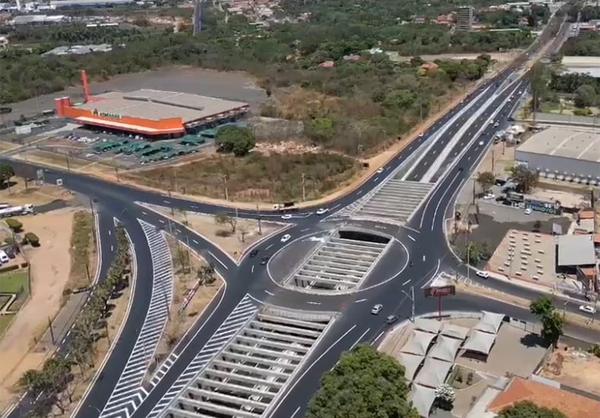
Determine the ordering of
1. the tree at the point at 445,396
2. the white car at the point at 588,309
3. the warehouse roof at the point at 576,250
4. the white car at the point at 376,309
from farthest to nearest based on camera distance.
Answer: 1. the warehouse roof at the point at 576,250
2. the white car at the point at 376,309
3. the white car at the point at 588,309
4. the tree at the point at 445,396

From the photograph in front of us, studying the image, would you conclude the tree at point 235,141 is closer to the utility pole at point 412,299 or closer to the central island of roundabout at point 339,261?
the central island of roundabout at point 339,261

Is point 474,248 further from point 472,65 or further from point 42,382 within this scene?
point 472,65

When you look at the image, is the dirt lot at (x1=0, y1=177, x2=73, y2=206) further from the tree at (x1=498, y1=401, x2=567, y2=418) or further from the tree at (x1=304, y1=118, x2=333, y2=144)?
the tree at (x1=498, y1=401, x2=567, y2=418)

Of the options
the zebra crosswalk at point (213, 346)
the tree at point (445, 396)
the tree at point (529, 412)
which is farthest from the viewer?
the zebra crosswalk at point (213, 346)

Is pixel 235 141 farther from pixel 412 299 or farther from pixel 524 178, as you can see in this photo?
pixel 412 299

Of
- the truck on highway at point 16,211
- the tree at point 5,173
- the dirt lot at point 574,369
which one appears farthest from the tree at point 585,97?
the tree at point 5,173

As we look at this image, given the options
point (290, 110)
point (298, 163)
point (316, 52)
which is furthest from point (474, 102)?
point (316, 52)

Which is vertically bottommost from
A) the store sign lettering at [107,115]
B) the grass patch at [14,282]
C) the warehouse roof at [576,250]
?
the grass patch at [14,282]
